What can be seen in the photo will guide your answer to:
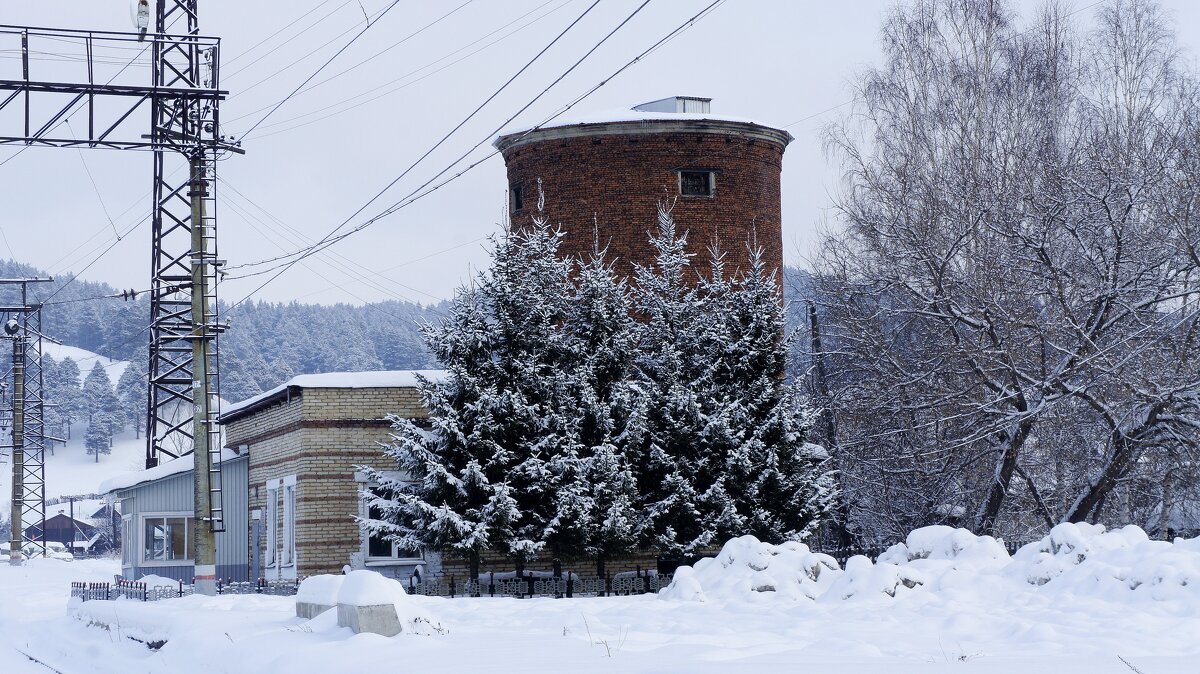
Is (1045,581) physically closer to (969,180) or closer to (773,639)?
(773,639)

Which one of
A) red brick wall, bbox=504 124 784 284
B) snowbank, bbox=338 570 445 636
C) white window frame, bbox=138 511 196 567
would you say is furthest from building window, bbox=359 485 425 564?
snowbank, bbox=338 570 445 636

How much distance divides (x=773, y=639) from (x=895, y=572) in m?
4.55

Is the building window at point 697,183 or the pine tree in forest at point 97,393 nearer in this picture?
the building window at point 697,183

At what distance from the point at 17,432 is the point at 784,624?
1901 inches

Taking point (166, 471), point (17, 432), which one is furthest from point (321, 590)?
point (17, 432)

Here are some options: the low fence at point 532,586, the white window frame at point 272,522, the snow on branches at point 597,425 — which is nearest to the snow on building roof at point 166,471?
the white window frame at point 272,522

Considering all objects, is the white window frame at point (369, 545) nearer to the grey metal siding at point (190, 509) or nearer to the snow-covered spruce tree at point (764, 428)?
the grey metal siding at point (190, 509)

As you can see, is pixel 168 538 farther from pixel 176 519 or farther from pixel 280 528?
pixel 280 528

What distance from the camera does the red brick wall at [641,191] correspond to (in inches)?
1262

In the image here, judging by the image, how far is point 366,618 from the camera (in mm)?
14641

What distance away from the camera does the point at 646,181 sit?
105 feet

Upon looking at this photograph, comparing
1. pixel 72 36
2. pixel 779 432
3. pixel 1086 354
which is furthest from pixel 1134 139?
pixel 72 36

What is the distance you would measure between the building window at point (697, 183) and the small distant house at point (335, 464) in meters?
7.65

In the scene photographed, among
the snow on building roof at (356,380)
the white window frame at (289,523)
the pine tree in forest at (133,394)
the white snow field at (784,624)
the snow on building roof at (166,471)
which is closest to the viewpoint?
the white snow field at (784,624)
